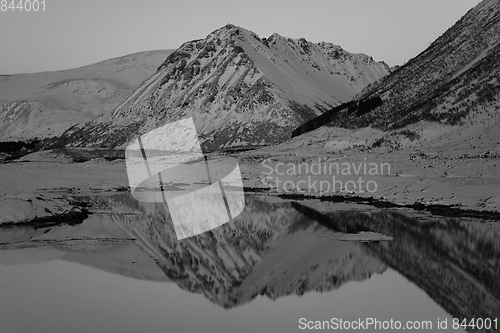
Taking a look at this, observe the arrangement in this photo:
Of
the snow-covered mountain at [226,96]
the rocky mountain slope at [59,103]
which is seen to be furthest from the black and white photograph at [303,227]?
the rocky mountain slope at [59,103]

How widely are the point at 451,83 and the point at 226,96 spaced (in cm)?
5853

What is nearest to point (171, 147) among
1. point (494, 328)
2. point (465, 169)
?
point (465, 169)

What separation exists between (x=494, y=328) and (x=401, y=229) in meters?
13.7

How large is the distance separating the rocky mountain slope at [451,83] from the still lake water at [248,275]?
22.4 meters

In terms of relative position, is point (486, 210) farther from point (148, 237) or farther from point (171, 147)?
point (171, 147)

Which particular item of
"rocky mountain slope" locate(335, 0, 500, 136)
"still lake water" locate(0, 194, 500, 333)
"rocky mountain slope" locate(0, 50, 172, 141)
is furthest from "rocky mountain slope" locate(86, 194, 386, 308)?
"rocky mountain slope" locate(0, 50, 172, 141)

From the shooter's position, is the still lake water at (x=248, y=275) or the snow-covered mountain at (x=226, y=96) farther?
the snow-covered mountain at (x=226, y=96)

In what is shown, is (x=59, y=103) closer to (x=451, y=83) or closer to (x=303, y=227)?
(x=451, y=83)

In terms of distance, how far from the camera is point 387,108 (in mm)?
63219

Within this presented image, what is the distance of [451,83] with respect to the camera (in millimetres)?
58031

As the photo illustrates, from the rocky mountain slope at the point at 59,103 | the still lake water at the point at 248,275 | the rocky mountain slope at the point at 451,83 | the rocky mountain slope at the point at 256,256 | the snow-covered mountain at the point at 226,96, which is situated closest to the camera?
the still lake water at the point at 248,275

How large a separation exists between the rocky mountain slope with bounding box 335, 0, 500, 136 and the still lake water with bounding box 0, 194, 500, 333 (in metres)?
22.4

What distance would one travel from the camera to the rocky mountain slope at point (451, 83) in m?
50.3

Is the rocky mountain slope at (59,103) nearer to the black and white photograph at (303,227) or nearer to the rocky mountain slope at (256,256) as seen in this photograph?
the black and white photograph at (303,227)
